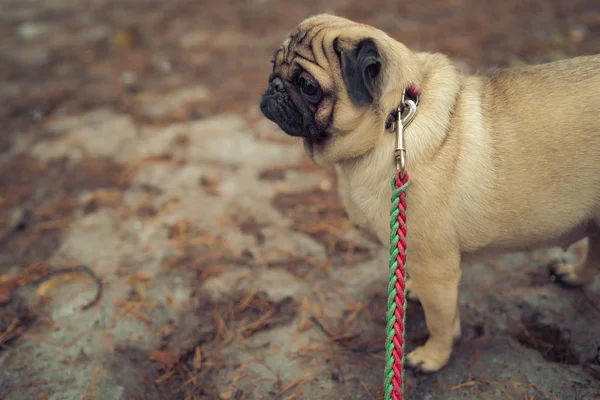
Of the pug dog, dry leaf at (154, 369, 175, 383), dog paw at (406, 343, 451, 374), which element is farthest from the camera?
dry leaf at (154, 369, 175, 383)

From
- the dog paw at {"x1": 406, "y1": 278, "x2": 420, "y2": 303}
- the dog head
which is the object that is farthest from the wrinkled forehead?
the dog paw at {"x1": 406, "y1": 278, "x2": 420, "y2": 303}

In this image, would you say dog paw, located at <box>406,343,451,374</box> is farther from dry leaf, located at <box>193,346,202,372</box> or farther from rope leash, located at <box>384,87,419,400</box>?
dry leaf, located at <box>193,346,202,372</box>

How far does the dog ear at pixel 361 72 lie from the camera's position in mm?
1985

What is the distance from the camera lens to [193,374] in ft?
8.77

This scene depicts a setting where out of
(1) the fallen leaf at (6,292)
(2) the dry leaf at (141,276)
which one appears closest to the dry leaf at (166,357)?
(2) the dry leaf at (141,276)

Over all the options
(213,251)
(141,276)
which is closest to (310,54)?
(213,251)

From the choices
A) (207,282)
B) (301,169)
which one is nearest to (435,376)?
(207,282)

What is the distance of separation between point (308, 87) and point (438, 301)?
1279 millimetres

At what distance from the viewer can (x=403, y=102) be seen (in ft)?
6.94

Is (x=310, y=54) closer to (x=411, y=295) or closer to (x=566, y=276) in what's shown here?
(x=411, y=295)

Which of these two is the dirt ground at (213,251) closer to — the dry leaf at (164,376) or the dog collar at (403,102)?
the dry leaf at (164,376)

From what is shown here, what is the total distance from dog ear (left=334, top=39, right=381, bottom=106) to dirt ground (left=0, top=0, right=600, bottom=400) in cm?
157

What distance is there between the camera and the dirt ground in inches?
104

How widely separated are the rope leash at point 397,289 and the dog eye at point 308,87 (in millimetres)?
448
